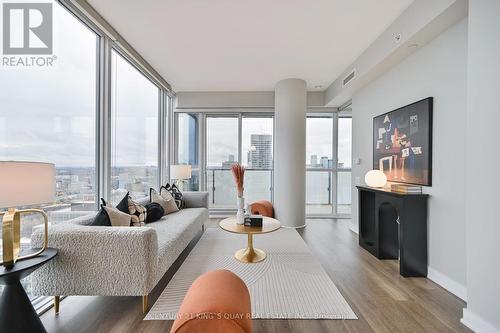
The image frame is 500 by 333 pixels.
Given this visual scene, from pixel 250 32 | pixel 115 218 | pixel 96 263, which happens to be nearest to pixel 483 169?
pixel 250 32

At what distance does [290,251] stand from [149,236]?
1947 mm

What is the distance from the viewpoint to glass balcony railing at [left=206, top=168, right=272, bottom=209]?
516cm

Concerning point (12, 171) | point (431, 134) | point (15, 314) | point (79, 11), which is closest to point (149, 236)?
point (15, 314)

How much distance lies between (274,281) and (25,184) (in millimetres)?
2057

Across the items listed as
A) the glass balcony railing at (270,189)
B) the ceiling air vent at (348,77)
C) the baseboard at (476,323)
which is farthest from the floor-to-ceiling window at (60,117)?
the ceiling air vent at (348,77)

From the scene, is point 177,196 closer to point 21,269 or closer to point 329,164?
point 21,269

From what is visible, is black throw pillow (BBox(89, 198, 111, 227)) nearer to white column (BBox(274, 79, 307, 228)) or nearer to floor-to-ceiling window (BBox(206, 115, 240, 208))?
white column (BBox(274, 79, 307, 228))

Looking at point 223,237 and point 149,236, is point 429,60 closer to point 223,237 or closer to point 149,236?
point 149,236

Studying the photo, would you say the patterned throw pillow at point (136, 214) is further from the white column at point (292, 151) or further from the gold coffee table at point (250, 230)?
the white column at point (292, 151)

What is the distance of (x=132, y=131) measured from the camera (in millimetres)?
3387

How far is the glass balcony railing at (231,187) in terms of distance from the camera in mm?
5164

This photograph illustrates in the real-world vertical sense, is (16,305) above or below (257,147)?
below

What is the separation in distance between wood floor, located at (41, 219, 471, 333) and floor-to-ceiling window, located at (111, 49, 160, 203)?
1449 millimetres

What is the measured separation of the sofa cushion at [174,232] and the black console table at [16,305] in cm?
79
